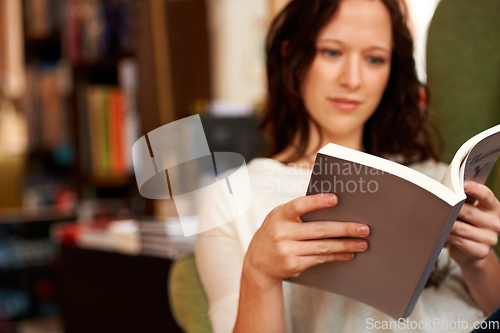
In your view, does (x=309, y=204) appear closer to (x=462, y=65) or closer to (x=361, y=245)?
(x=361, y=245)

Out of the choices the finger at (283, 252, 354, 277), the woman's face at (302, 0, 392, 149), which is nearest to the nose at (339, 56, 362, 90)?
the woman's face at (302, 0, 392, 149)

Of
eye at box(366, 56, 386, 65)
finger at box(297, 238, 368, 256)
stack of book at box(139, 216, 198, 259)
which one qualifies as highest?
eye at box(366, 56, 386, 65)

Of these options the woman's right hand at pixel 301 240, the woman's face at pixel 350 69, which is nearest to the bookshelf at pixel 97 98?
the woman's face at pixel 350 69

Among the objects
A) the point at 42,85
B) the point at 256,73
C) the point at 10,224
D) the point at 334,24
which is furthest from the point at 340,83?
the point at 42,85

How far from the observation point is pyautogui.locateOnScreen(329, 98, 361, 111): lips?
635 millimetres

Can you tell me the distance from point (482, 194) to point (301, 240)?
0.69ft

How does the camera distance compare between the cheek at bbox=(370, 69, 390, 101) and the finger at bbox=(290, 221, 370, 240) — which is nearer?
the finger at bbox=(290, 221, 370, 240)

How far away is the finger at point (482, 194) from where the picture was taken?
0.53 metres

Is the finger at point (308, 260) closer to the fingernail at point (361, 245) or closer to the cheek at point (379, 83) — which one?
the fingernail at point (361, 245)

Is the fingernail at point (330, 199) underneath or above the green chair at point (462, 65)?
underneath

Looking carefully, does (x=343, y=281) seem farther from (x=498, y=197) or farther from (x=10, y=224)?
(x=10, y=224)

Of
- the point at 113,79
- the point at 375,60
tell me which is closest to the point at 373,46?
the point at 375,60

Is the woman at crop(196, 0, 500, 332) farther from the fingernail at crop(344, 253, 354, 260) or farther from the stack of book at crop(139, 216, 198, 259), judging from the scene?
the stack of book at crop(139, 216, 198, 259)

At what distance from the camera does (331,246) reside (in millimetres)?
504
